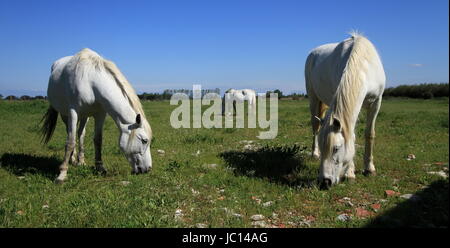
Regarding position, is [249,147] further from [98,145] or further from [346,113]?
[346,113]

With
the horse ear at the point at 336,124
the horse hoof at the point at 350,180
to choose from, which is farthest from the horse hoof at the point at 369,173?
the horse ear at the point at 336,124

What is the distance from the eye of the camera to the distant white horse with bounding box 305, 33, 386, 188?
446 cm

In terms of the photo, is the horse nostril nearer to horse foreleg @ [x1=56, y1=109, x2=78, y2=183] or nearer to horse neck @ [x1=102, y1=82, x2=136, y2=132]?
horse neck @ [x1=102, y1=82, x2=136, y2=132]

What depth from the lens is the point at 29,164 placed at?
21.6ft

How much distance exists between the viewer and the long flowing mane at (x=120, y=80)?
214 inches

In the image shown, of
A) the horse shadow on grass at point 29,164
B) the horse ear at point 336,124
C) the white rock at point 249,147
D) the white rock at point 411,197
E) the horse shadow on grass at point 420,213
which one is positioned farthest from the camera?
the white rock at point 249,147

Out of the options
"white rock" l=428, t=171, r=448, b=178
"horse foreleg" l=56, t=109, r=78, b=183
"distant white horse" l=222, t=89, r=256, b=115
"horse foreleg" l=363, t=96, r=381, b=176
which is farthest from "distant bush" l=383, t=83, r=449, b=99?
"horse foreleg" l=56, t=109, r=78, b=183

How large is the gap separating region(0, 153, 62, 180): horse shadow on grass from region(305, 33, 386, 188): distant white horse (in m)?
4.91

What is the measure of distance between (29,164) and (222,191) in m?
4.53

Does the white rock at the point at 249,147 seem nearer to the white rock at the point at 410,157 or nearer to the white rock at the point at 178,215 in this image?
the white rock at the point at 410,157

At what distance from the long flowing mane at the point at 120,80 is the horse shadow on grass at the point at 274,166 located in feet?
6.68

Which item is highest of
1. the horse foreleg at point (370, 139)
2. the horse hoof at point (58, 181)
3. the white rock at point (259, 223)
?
the horse foreleg at point (370, 139)
